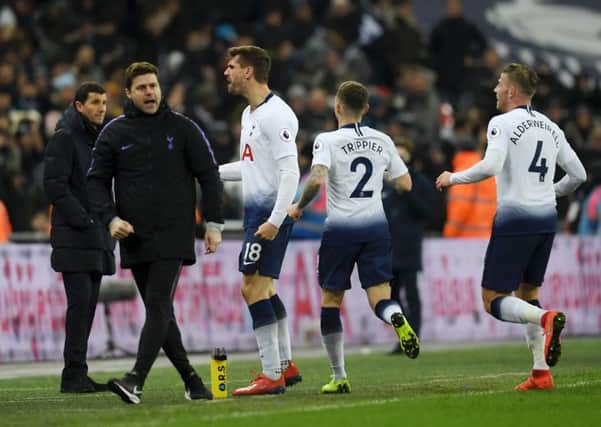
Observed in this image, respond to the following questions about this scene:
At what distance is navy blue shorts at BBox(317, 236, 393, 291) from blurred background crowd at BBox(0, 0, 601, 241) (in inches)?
302

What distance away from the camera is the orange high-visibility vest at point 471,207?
21531 mm

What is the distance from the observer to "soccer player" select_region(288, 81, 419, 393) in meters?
11.9

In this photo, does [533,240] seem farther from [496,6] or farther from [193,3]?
[496,6]

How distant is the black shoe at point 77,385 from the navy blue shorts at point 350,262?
2.17 m

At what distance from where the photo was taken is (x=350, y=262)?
12.0 metres

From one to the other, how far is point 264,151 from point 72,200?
1.90 meters

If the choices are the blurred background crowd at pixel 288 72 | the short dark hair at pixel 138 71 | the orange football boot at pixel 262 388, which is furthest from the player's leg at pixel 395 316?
the blurred background crowd at pixel 288 72

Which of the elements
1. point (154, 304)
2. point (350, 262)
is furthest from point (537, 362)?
point (154, 304)

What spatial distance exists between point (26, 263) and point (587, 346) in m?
6.62

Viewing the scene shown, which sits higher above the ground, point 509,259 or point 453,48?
point 453,48

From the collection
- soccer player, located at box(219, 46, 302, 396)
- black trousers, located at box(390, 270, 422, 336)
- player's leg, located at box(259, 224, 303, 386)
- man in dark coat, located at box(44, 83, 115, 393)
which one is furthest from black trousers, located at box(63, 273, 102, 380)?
black trousers, located at box(390, 270, 422, 336)

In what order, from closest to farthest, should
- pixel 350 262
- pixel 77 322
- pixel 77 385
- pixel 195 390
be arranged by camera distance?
pixel 195 390
pixel 350 262
pixel 77 385
pixel 77 322

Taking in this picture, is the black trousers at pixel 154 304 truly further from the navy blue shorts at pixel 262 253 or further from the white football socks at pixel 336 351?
the white football socks at pixel 336 351

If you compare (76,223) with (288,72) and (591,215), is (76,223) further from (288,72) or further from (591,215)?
(288,72)
